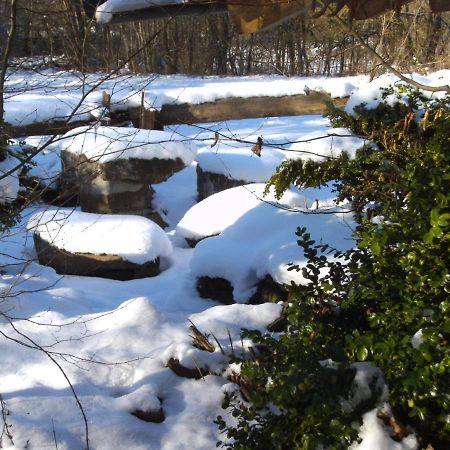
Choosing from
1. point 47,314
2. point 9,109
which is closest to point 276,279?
point 47,314

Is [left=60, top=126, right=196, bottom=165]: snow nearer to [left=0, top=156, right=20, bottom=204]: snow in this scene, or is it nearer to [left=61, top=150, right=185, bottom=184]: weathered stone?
[left=61, top=150, right=185, bottom=184]: weathered stone

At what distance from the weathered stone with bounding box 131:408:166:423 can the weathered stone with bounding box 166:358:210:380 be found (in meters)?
0.33

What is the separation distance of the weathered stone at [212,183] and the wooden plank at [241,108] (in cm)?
105

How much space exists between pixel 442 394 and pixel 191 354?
1.62 m

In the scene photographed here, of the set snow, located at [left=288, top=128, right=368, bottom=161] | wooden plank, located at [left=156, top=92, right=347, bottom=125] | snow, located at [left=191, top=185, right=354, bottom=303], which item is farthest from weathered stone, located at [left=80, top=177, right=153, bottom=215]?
snow, located at [left=288, top=128, right=368, bottom=161]

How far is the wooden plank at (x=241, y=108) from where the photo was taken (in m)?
8.92

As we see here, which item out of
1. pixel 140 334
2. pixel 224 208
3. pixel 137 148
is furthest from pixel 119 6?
pixel 137 148

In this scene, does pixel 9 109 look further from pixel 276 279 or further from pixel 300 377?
pixel 300 377

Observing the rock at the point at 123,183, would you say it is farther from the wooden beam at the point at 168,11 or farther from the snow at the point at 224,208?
the wooden beam at the point at 168,11

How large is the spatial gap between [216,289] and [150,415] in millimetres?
2151

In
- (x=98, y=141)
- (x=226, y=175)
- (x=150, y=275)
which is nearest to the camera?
(x=150, y=275)

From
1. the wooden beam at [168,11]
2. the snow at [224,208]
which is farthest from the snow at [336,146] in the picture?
the snow at [224,208]

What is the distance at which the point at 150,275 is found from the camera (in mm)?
6098

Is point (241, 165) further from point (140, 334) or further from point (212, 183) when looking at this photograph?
point (140, 334)
